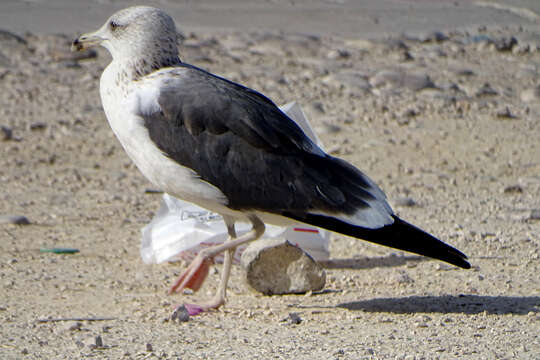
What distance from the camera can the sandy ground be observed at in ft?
13.1

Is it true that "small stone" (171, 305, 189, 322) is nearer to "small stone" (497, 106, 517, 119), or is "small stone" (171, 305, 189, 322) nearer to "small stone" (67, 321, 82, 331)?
"small stone" (67, 321, 82, 331)

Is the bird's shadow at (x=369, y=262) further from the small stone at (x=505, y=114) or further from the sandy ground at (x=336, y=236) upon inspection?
the small stone at (x=505, y=114)

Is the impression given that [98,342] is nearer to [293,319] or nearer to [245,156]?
[293,319]

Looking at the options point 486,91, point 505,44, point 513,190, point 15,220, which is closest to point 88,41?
point 15,220

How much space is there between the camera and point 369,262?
211 inches

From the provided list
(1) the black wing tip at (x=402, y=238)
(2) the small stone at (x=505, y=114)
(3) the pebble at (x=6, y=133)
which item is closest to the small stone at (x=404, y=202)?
(1) the black wing tip at (x=402, y=238)

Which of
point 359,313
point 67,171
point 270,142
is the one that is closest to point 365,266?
point 359,313

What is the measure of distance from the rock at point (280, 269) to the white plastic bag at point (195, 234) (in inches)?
16.7

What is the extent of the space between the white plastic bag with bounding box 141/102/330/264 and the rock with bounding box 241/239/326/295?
423 millimetres

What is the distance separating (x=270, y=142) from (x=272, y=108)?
24 centimetres

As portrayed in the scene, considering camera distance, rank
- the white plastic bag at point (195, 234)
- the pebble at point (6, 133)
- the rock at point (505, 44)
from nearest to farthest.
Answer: the white plastic bag at point (195, 234) < the pebble at point (6, 133) < the rock at point (505, 44)

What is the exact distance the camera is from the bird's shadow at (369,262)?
17.4 ft

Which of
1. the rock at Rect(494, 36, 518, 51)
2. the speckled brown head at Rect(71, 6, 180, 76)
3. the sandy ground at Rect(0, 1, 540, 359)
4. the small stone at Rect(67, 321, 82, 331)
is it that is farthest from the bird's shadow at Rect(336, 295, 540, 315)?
the rock at Rect(494, 36, 518, 51)

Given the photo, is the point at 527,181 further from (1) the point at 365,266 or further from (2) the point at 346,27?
(2) the point at 346,27
